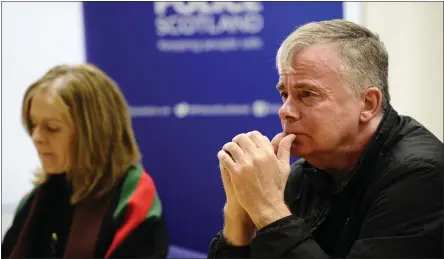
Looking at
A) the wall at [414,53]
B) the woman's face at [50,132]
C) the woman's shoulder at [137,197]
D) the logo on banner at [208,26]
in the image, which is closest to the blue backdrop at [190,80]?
the logo on banner at [208,26]

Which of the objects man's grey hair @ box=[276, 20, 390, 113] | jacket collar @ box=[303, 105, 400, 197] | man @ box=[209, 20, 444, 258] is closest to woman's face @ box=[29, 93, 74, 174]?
man @ box=[209, 20, 444, 258]

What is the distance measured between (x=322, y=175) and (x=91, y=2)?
75.2 inches

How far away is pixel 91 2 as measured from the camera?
3.07 metres

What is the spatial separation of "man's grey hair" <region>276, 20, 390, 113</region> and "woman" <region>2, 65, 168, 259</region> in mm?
824

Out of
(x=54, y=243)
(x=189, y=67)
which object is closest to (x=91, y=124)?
(x=54, y=243)

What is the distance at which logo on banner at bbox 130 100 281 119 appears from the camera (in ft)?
9.17

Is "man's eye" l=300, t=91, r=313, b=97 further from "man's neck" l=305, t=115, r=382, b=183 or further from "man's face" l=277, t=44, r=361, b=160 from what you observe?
"man's neck" l=305, t=115, r=382, b=183

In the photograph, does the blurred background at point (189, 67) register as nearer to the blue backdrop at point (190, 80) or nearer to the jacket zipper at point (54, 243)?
the blue backdrop at point (190, 80)

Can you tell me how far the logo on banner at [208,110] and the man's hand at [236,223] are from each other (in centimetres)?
129

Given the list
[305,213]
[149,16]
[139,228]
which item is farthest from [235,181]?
[149,16]

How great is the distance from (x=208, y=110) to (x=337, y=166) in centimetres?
145

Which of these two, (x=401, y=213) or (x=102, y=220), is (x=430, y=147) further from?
(x=102, y=220)

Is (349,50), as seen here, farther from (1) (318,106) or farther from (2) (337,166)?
(2) (337,166)

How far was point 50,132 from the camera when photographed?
2.10 metres
